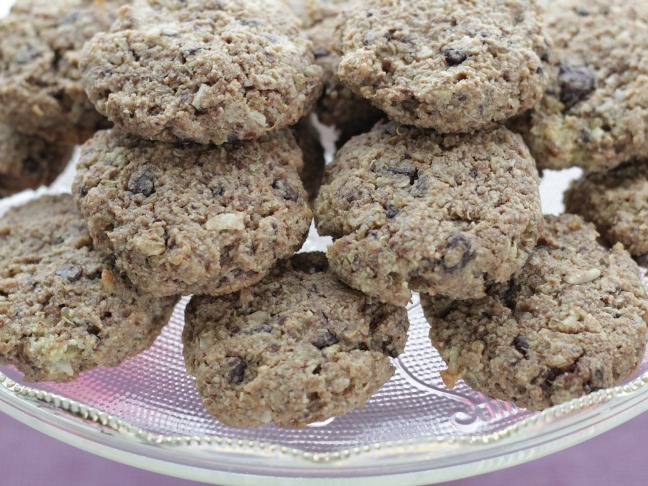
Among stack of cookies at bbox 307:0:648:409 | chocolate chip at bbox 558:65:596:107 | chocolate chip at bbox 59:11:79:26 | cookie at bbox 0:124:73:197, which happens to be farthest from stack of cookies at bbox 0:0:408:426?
chocolate chip at bbox 558:65:596:107

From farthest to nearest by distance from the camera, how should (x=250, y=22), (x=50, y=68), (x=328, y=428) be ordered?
(x=50, y=68) < (x=250, y=22) < (x=328, y=428)

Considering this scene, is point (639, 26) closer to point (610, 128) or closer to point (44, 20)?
point (610, 128)

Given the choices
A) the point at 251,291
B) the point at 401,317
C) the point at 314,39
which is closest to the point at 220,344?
the point at 251,291

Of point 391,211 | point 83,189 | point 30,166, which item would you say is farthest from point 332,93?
point 30,166

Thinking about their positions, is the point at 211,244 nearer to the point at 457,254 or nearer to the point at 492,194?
the point at 457,254

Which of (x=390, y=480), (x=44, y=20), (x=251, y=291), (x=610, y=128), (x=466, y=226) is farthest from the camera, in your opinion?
(x=44, y=20)

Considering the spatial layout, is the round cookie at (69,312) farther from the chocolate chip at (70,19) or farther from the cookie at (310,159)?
the chocolate chip at (70,19)
